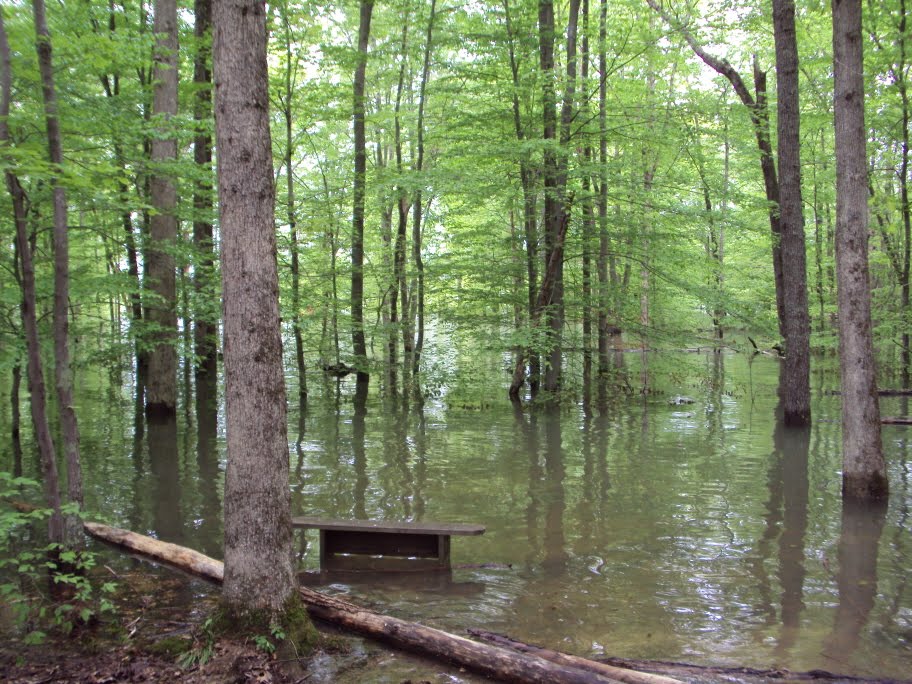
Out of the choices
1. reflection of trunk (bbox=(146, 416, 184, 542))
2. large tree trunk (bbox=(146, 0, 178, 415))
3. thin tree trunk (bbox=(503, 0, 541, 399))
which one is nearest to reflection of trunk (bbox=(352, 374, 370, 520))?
reflection of trunk (bbox=(146, 416, 184, 542))

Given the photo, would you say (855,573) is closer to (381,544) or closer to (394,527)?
(394,527)

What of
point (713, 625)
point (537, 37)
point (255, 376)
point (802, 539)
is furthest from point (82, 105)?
point (537, 37)

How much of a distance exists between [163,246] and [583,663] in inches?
376

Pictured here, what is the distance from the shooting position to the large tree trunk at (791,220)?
11812mm

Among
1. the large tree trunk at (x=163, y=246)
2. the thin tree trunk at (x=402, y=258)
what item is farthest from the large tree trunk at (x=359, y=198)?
→ the large tree trunk at (x=163, y=246)

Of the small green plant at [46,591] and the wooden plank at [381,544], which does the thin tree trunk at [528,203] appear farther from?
the small green plant at [46,591]

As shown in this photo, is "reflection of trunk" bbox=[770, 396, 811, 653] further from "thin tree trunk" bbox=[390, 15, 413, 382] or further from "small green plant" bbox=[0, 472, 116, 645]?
"thin tree trunk" bbox=[390, 15, 413, 382]

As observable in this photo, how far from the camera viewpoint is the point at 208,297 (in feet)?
38.8

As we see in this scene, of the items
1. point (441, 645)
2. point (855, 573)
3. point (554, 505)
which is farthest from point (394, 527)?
point (855, 573)

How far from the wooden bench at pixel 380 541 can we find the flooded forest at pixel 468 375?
0.79 ft

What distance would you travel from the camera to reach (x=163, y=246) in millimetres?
11117

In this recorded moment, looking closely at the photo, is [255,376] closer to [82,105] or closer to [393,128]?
[82,105]

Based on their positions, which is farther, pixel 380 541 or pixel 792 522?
pixel 792 522

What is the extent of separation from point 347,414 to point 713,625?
1149cm
